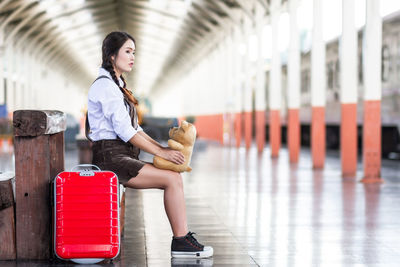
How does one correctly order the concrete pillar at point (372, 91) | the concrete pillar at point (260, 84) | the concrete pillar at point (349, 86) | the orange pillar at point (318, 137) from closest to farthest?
the concrete pillar at point (372, 91) → the concrete pillar at point (349, 86) → the orange pillar at point (318, 137) → the concrete pillar at point (260, 84)

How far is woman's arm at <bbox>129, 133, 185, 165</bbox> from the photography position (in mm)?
4781

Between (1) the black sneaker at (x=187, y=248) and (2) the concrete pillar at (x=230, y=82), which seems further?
(2) the concrete pillar at (x=230, y=82)

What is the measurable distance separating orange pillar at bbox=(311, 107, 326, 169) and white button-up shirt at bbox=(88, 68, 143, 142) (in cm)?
930

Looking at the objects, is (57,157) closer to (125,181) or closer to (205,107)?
(125,181)

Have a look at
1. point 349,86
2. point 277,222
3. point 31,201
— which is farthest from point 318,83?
point 31,201

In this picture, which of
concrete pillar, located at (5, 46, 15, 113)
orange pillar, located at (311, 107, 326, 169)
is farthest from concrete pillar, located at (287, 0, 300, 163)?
concrete pillar, located at (5, 46, 15, 113)

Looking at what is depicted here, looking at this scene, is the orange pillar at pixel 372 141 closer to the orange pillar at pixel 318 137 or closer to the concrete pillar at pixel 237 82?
the orange pillar at pixel 318 137

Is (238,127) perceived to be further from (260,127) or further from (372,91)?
(372,91)

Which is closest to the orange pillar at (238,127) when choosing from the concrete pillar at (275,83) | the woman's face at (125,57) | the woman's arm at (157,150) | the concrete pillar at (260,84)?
the concrete pillar at (260,84)

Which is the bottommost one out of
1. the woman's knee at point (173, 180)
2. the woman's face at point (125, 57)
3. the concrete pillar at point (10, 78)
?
the woman's knee at point (173, 180)

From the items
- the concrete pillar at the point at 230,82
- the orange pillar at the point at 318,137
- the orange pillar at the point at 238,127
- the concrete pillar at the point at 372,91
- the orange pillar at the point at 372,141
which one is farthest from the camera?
the concrete pillar at the point at 230,82

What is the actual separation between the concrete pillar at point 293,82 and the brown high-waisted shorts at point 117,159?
11.2m

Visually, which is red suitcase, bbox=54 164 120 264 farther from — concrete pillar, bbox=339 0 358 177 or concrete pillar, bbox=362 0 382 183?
concrete pillar, bbox=339 0 358 177

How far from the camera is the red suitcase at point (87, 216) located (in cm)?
468
